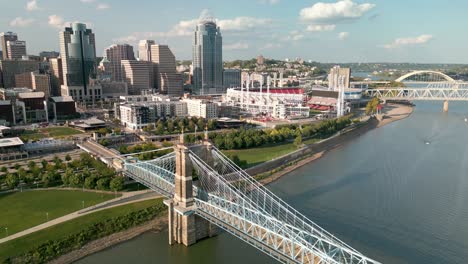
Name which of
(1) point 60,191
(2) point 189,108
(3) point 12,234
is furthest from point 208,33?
(3) point 12,234

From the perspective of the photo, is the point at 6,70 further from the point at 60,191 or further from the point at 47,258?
the point at 47,258

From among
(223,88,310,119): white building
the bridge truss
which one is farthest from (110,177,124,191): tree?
→ (223,88,310,119): white building

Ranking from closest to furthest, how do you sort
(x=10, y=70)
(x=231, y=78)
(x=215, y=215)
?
1. (x=215, y=215)
2. (x=10, y=70)
3. (x=231, y=78)

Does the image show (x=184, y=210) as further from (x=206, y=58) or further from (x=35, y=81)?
(x=206, y=58)

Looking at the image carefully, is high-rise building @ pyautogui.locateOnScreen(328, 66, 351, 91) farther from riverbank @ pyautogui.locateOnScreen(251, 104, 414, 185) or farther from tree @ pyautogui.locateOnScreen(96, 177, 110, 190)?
tree @ pyautogui.locateOnScreen(96, 177, 110, 190)

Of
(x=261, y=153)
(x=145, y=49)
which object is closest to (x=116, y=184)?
(x=261, y=153)

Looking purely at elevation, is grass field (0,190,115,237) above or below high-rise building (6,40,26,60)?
below
